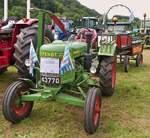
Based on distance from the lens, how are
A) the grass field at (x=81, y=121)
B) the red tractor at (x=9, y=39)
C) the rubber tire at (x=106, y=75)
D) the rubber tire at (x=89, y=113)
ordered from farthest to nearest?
the red tractor at (x=9, y=39), the rubber tire at (x=106, y=75), the grass field at (x=81, y=121), the rubber tire at (x=89, y=113)

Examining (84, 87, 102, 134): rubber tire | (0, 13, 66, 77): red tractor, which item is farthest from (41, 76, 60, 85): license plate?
(0, 13, 66, 77): red tractor

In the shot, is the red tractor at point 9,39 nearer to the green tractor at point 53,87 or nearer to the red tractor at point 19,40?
the red tractor at point 19,40

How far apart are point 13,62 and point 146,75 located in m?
4.11

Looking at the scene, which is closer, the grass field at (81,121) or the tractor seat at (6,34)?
the grass field at (81,121)

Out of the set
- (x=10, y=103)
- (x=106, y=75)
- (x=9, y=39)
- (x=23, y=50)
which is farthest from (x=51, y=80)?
(x=9, y=39)

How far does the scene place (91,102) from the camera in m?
4.82

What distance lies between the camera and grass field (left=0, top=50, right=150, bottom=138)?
4906mm

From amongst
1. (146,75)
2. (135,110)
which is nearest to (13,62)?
(135,110)

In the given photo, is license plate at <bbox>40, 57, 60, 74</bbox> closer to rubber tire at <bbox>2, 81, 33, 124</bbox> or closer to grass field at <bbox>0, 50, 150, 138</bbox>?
rubber tire at <bbox>2, 81, 33, 124</bbox>

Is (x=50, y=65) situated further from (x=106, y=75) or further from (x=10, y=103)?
(x=106, y=75)

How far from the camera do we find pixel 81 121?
17.7ft

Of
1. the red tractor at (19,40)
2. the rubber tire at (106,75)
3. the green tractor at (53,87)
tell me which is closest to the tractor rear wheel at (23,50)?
the red tractor at (19,40)

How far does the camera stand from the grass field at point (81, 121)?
A: 4906mm

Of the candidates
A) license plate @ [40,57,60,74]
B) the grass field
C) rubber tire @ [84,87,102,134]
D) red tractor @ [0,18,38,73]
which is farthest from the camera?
red tractor @ [0,18,38,73]
